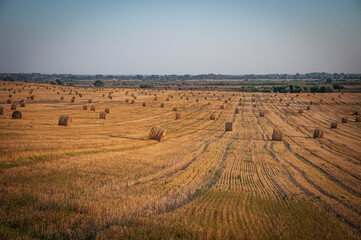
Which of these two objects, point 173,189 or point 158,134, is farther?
point 158,134

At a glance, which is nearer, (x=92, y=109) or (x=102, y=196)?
(x=102, y=196)

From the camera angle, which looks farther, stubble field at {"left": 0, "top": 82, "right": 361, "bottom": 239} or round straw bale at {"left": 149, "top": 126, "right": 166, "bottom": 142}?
round straw bale at {"left": 149, "top": 126, "right": 166, "bottom": 142}

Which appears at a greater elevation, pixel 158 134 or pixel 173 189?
pixel 158 134

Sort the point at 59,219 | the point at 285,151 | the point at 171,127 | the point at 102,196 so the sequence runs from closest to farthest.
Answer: the point at 59,219
the point at 102,196
the point at 285,151
the point at 171,127

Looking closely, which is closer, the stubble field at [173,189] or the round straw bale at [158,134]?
the stubble field at [173,189]

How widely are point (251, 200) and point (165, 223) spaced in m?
3.70

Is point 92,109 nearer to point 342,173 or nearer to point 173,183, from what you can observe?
point 173,183

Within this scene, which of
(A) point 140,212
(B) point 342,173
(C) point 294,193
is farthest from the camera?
(B) point 342,173

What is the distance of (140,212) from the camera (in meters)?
7.04

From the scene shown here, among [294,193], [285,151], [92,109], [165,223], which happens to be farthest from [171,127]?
[165,223]

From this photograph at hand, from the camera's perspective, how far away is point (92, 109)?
3228 centimetres

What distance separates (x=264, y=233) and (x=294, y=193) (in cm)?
380

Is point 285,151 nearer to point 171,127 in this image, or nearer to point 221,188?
point 221,188

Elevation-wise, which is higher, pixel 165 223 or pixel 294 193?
pixel 165 223
